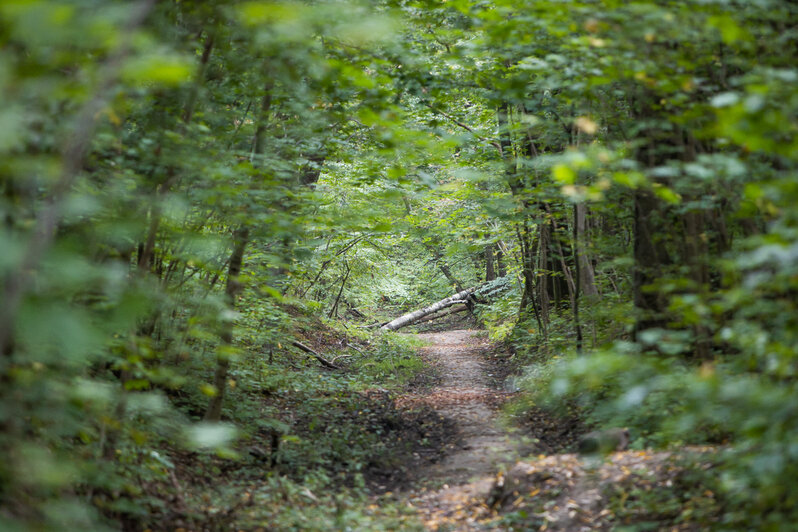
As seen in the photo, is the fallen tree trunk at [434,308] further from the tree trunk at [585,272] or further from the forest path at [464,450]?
the tree trunk at [585,272]

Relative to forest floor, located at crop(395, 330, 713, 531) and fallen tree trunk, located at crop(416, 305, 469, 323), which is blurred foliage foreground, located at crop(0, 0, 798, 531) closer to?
forest floor, located at crop(395, 330, 713, 531)

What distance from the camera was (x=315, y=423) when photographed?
736 centimetres

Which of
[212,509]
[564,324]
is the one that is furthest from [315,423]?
[564,324]

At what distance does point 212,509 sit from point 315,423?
2977mm

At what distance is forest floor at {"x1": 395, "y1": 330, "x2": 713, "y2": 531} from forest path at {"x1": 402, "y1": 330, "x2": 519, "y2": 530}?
1 cm

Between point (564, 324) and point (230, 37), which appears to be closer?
point (230, 37)

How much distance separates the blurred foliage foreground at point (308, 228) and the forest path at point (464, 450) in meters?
0.36

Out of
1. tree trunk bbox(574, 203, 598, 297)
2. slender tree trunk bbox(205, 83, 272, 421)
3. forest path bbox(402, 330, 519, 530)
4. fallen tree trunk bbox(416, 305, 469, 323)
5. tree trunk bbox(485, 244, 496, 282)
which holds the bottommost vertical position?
fallen tree trunk bbox(416, 305, 469, 323)

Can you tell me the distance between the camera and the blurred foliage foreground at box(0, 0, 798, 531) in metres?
2.16

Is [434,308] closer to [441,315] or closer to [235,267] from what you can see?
[441,315]

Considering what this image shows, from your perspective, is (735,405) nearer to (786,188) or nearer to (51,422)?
(786,188)

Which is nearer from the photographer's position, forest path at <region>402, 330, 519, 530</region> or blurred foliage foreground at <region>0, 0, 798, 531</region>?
blurred foliage foreground at <region>0, 0, 798, 531</region>

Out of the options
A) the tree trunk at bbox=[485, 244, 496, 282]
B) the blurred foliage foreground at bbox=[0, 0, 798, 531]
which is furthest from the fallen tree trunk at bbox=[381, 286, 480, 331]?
the blurred foliage foreground at bbox=[0, 0, 798, 531]

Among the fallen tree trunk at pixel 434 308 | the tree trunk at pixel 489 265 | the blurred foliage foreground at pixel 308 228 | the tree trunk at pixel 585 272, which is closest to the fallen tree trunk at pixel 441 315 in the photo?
the fallen tree trunk at pixel 434 308
